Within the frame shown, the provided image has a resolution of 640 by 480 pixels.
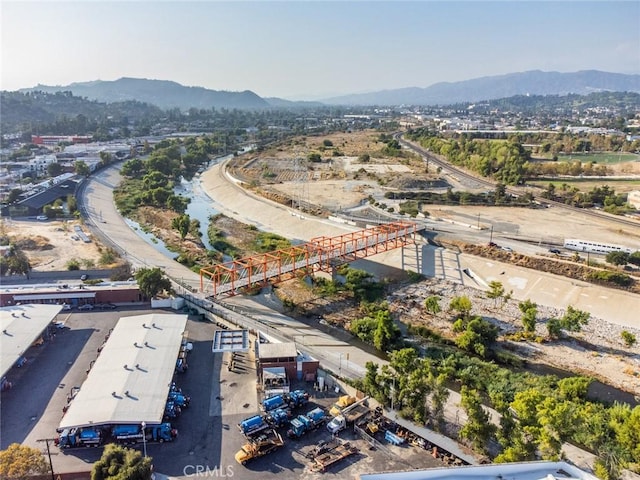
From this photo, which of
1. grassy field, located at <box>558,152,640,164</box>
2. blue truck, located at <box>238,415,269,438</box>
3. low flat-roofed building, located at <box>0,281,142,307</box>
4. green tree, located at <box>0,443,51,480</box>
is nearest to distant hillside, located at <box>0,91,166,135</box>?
low flat-roofed building, located at <box>0,281,142,307</box>

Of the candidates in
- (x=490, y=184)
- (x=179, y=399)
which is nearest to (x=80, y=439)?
(x=179, y=399)

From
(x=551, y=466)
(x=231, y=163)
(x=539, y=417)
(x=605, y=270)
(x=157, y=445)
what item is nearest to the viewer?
(x=551, y=466)

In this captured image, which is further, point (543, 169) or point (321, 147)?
point (321, 147)

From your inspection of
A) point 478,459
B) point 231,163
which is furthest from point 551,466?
point 231,163

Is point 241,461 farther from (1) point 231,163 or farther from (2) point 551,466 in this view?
(1) point 231,163

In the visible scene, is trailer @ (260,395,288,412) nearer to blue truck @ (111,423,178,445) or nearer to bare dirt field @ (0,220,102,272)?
blue truck @ (111,423,178,445)

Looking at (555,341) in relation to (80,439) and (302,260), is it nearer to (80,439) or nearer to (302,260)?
(302,260)
